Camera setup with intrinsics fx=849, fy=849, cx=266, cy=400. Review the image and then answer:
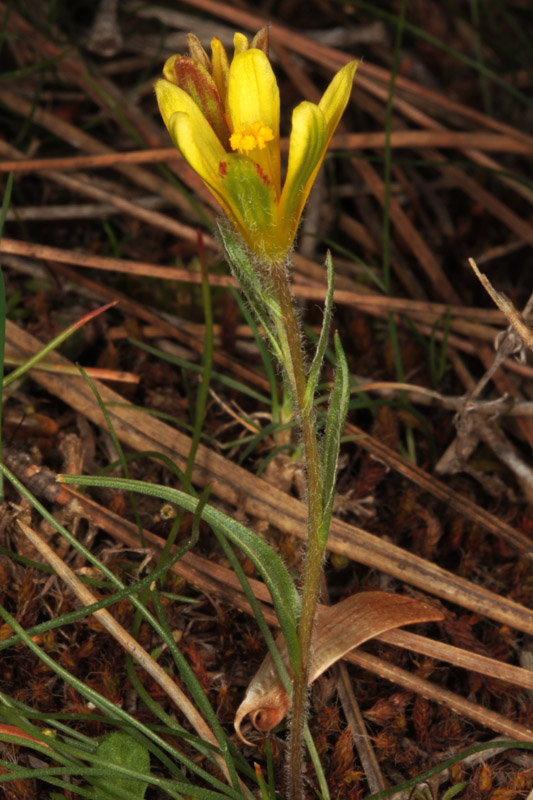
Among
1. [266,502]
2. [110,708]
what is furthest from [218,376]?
[110,708]

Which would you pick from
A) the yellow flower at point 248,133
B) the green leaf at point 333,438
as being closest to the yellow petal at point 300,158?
the yellow flower at point 248,133

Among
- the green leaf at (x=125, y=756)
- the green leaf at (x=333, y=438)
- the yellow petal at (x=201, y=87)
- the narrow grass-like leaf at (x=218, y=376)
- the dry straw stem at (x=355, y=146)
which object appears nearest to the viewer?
the yellow petal at (x=201, y=87)

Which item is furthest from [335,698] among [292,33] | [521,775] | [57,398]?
[292,33]

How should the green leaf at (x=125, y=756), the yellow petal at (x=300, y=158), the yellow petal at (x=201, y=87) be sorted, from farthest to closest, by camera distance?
the green leaf at (x=125, y=756)
the yellow petal at (x=201, y=87)
the yellow petal at (x=300, y=158)

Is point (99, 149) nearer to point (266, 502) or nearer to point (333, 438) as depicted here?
point (266, 502)

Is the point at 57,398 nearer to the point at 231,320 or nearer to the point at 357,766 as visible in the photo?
the point at 231,320

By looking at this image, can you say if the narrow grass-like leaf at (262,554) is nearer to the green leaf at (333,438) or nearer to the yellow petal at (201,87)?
the green leaf at (333,438)

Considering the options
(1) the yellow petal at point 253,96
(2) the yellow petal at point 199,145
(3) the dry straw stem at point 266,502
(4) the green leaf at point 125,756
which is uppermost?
(1) the yellow petal at point 253,96
